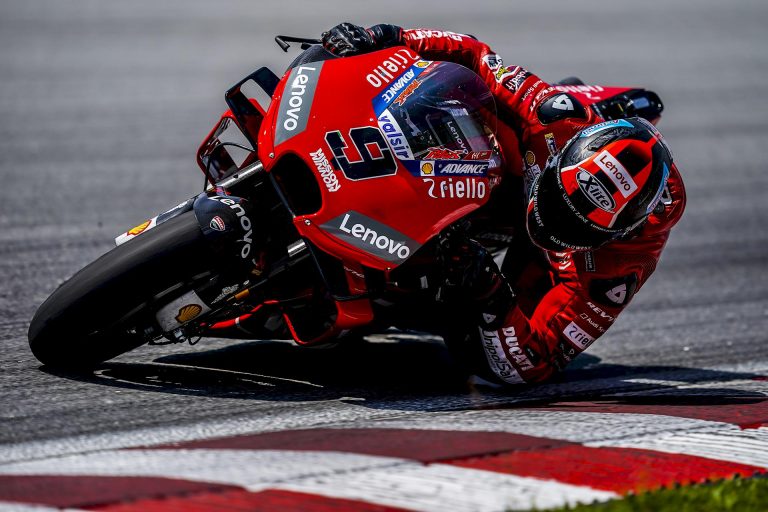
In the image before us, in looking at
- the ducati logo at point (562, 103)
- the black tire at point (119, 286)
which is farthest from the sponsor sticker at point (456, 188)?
the black tire at point (119, 286)

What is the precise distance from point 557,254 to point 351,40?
4.89ft

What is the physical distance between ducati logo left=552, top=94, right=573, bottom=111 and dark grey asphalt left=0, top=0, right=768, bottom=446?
1421mm

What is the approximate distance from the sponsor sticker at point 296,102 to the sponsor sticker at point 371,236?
43cm

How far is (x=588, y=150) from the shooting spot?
16.4 feet

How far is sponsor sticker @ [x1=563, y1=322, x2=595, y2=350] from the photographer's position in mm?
5402

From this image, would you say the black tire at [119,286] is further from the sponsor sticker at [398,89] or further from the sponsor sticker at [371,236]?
the sponsor sticker at [398,89]

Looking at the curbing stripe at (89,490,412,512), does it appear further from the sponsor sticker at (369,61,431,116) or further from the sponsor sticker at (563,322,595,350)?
the sponsor sticker at (563,322,595,350)

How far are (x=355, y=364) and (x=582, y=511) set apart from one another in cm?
234

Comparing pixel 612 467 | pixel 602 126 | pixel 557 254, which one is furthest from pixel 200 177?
pixel 612 467

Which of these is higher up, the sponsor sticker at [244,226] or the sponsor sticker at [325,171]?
the sponsor sticker at [325,171]

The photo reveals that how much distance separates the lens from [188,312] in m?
4.73

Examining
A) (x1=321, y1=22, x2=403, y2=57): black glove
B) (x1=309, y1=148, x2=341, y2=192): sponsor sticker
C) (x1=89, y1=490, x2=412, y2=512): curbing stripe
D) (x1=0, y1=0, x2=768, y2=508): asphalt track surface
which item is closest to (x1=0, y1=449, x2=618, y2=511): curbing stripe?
(x1=89, y1=490, x2=412, y2=512): curbing stripe

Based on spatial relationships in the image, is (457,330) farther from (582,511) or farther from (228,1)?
(228,1)

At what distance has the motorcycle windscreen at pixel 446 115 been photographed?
478cm
